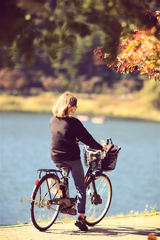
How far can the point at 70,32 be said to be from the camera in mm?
3727

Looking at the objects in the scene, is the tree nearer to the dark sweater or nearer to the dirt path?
the dark sweater

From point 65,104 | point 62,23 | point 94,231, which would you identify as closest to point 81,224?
point 94,231

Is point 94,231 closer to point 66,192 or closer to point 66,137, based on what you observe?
point 66,192

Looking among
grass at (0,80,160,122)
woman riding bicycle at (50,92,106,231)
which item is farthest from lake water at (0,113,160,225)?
woman riding bicycle at (50,92,106,231)

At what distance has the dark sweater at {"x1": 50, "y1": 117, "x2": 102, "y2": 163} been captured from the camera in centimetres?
441

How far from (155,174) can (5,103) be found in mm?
64117

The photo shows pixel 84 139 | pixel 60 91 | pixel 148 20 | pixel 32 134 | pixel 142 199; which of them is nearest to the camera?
pixel 148 20

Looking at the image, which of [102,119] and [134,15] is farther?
[102,119]

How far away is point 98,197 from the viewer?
509 centimetres

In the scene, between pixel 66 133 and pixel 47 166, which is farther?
pixel 47 166

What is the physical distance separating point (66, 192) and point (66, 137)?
2.14 ft

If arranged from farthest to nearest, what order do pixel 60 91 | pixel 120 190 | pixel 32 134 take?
pixel 60 91
pixel 32 134
pixel 120 190

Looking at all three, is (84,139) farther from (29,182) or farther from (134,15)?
(29,182)

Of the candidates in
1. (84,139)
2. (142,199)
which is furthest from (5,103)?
(84,139)
